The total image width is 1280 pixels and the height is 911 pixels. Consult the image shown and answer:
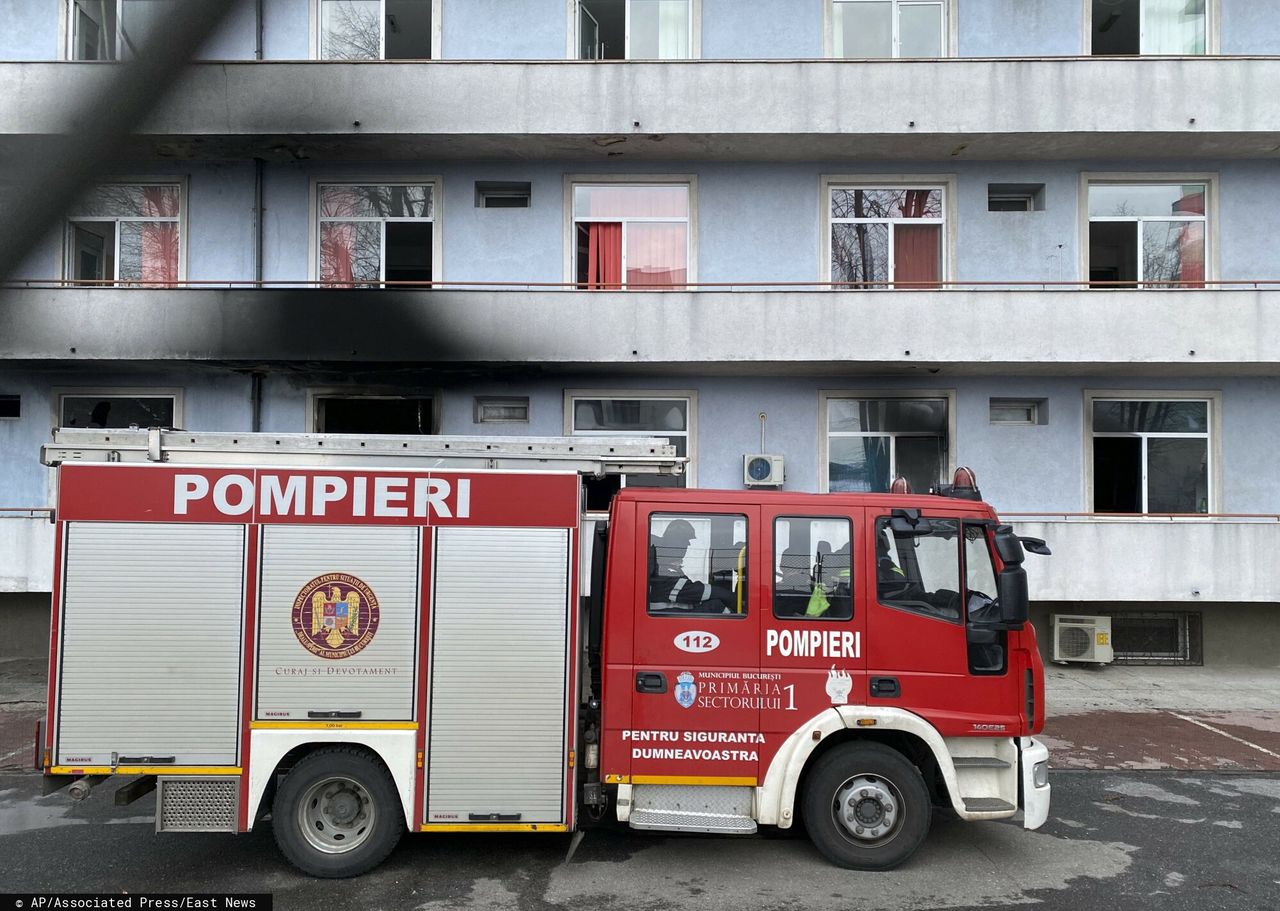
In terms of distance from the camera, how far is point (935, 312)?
12.4 metres

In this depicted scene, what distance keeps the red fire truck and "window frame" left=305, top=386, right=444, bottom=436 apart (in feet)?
25.0

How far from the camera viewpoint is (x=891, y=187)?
13.3 m

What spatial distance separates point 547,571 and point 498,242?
861cm

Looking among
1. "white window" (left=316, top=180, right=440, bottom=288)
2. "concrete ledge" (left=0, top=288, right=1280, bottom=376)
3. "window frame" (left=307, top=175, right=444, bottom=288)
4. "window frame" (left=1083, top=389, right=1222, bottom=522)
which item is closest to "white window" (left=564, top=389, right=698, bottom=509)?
"concrete ledge" (left=0, top=288, right=1280, bottom=376)

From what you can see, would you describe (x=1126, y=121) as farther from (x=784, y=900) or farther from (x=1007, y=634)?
(x=784, y=900)

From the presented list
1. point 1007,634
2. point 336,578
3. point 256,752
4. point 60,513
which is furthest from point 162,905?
point 1007,634

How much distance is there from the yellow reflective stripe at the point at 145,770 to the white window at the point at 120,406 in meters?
8.91

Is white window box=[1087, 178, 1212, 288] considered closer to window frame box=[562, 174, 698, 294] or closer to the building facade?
the building facade

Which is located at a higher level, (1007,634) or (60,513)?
(60,513)

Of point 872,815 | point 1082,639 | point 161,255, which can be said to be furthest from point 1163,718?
point 161,255

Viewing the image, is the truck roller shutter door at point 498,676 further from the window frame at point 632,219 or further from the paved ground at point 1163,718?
the window frame at point 632,219

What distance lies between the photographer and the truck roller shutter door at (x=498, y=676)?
18.5 ft

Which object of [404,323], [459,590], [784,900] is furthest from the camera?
[459,590]

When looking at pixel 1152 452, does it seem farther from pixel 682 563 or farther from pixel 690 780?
pixel 690 780
